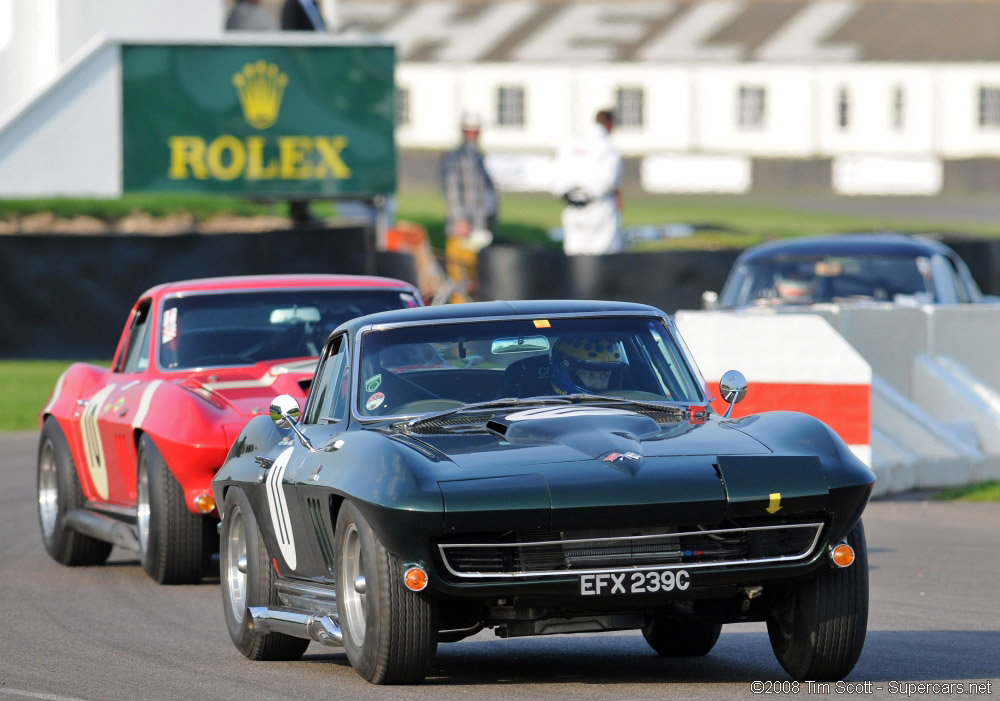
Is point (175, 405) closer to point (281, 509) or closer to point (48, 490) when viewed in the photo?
point (48, 490)

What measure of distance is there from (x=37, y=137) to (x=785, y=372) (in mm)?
12575

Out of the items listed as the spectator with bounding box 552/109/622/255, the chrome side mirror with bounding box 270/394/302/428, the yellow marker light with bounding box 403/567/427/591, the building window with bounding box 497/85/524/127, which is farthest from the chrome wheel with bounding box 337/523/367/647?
the building window with bounding box 497/85/524/127

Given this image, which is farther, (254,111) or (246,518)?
(254,111)

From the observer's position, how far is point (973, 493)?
13000 millimetres

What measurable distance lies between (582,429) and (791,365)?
645 centimetres

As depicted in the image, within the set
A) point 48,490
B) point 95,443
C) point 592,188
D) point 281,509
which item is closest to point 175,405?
point 95,443

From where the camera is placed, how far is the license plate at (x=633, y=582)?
581 centimetres

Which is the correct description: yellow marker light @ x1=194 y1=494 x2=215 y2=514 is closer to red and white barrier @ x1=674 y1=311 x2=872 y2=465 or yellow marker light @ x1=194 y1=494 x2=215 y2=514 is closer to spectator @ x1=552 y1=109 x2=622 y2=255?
red and white barrier @ x1=674 y1=311 x2=872 y2=465

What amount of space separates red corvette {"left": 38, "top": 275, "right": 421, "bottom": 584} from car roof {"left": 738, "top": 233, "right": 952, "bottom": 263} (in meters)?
6.20

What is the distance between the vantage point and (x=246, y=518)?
24.1ft

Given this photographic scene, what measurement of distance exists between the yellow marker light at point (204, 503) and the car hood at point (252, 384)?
0.43 m

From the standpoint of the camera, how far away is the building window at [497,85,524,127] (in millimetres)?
81500

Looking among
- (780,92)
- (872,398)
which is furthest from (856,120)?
(872,398)

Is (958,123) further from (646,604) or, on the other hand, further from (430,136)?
(646,604)
